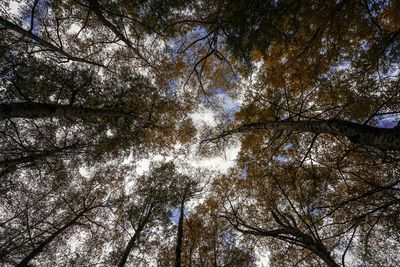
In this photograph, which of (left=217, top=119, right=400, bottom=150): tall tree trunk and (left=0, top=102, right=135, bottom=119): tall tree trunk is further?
(left=0, top=102, right=135, bottom=119): tall tree trunk

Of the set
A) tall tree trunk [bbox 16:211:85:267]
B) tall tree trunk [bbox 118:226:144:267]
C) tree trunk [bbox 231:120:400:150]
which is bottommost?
tall tree trunk [bbox 16:211:85:267]

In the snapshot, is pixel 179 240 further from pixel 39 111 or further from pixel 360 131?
pixel 360 131

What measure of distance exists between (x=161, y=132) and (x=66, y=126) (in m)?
3.94

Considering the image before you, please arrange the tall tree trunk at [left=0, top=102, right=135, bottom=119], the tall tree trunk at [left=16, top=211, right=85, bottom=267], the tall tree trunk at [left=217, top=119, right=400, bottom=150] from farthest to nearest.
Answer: the tall tree trunk at [left=16, top=211, right=85, bottom=267]
the tall tree trunk at [left=0, top=102, right=135, bottom=119]
the tall tree trunk at [left=217, top=119, right=400, bottom=150]

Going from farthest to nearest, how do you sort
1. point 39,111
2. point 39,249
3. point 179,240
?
point 179,240 < point 39,249 < point 39,111

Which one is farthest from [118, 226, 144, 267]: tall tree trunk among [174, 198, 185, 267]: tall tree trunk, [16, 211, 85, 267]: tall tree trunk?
[16, 211, 85, 267]: tall tree trunk

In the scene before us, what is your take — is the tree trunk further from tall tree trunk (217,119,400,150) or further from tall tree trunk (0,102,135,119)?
tall tree trunk (0,102,135,119)

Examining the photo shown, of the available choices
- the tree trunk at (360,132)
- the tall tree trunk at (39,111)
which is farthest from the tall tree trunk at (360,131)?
the tall tree trunk at (39,111)

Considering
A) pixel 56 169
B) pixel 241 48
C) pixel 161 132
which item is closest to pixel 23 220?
pixel 56 169

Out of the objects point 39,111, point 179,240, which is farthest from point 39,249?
point 39,111

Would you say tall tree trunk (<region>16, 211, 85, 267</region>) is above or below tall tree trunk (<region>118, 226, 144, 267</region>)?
below

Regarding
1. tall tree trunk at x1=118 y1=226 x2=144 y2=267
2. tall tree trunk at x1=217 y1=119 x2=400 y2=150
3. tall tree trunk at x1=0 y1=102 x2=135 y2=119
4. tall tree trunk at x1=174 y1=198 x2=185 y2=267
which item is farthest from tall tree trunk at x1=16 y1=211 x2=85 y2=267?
tall tree trunk at x1=217 y1=119 x2=400 y2=150

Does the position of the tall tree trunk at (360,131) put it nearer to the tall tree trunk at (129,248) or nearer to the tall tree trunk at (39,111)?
the tall tree trunk at (39,111)

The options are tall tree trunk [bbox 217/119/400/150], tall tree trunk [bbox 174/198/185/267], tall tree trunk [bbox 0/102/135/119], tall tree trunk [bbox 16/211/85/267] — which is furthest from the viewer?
tall tree trunk [bbox 174/198/185/267]
